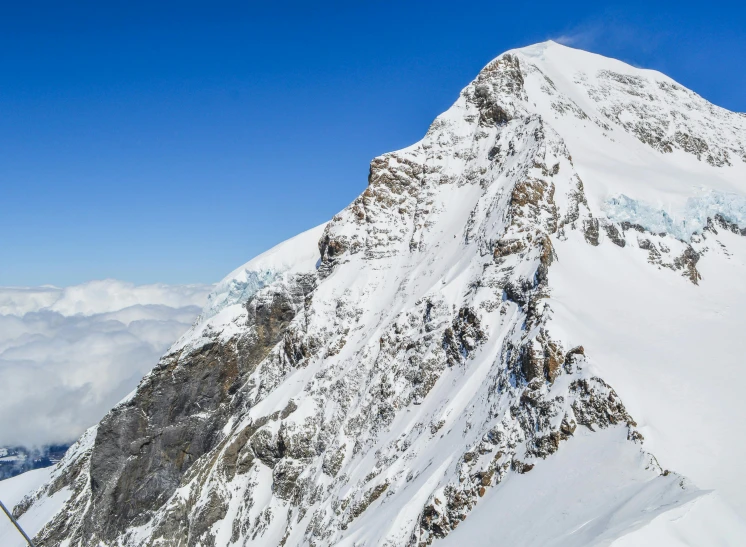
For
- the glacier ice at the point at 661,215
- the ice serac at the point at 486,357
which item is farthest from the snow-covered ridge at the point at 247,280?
the glacier ice at the point at 661,215

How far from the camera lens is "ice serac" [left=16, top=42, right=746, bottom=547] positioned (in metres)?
30.7

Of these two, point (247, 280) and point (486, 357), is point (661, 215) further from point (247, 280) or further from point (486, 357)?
point (247, 280)

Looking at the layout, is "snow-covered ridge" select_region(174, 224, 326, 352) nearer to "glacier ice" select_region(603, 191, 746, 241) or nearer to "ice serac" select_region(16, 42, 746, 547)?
"ice serac" select_region(16, 42, 746, 547)

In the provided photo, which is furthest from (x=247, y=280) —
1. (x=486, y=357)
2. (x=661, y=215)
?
(x=661, y=215)

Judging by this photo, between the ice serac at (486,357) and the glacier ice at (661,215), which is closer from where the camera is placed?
the ice serac at (486,357)

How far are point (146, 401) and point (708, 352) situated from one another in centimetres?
7089

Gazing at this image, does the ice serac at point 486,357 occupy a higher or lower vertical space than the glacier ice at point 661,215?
lower

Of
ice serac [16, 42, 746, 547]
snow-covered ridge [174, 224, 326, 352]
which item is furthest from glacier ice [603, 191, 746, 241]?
snow-covered ridge [174, 224, 326, 352]

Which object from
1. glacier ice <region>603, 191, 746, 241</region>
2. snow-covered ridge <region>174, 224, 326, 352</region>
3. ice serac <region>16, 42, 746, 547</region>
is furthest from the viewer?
snow-covered ridge <region>174, 224, 326, 352</region>

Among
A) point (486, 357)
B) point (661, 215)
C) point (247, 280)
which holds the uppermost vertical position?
point (661, 215)

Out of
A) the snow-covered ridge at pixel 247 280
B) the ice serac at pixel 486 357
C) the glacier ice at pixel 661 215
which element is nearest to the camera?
the ice serac at pixel 486 357

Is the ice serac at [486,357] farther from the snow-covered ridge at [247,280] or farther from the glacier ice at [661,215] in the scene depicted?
the snow-covered ridge at [247,280]

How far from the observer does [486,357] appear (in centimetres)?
4544

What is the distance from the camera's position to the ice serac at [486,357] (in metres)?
30.7
